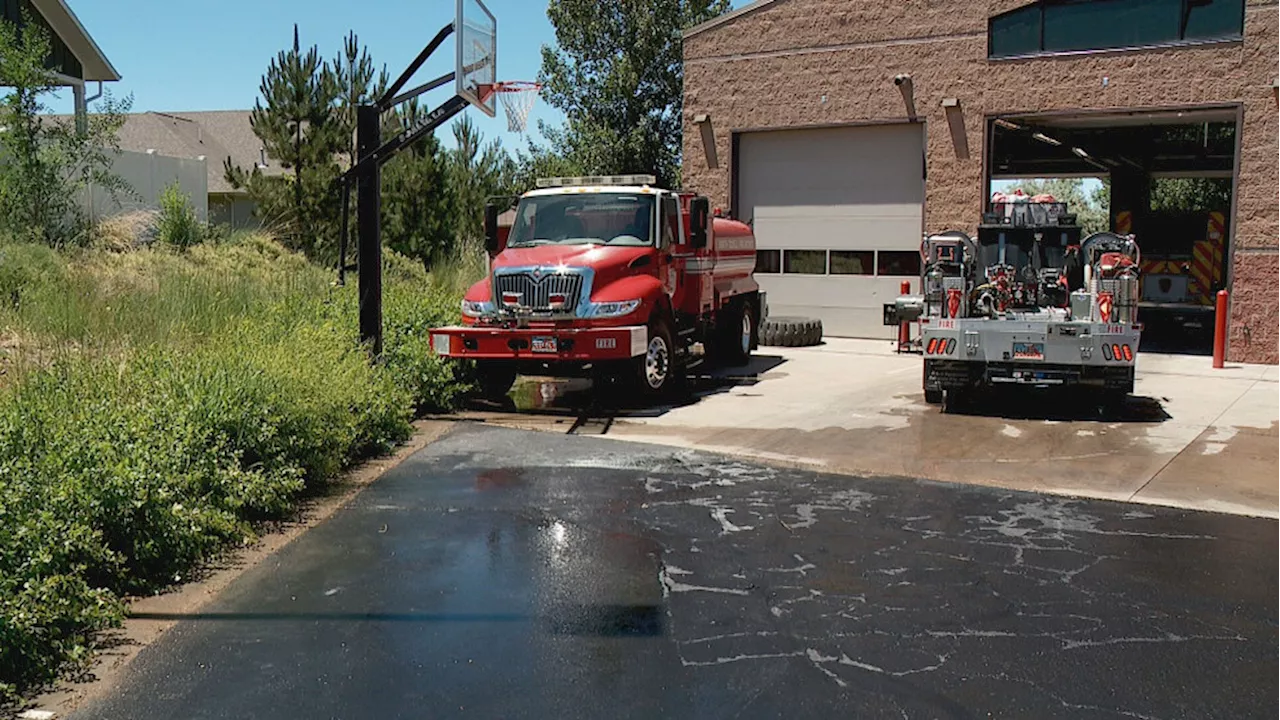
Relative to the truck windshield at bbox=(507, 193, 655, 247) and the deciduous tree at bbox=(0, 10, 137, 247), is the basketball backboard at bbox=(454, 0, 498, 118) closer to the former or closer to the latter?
the truck windshield at bbox=(507, 193, 655, 247)

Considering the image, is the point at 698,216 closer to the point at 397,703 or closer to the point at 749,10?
the point at 749,10

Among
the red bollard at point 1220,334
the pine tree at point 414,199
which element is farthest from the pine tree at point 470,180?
the red bollard at point 1220,334

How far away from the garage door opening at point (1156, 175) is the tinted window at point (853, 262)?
7.91ft

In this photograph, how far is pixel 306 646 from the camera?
17.0 ft

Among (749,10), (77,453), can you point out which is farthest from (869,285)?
(77,453)

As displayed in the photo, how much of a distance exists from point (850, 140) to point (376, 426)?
12381 millimetres

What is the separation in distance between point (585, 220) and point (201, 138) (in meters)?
29.5

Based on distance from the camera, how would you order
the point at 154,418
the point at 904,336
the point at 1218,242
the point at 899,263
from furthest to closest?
the point at 1218,242, the point at 899,263, the point at 904,336, the point at 154,418

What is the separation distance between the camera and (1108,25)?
17.2m

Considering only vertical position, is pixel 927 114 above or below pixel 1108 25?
below

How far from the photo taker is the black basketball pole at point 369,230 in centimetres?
1177

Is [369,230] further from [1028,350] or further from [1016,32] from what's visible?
[1016,32]

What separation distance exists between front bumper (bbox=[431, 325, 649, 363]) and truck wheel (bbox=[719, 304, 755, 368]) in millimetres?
4320

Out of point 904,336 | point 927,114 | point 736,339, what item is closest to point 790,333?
point 904,336
